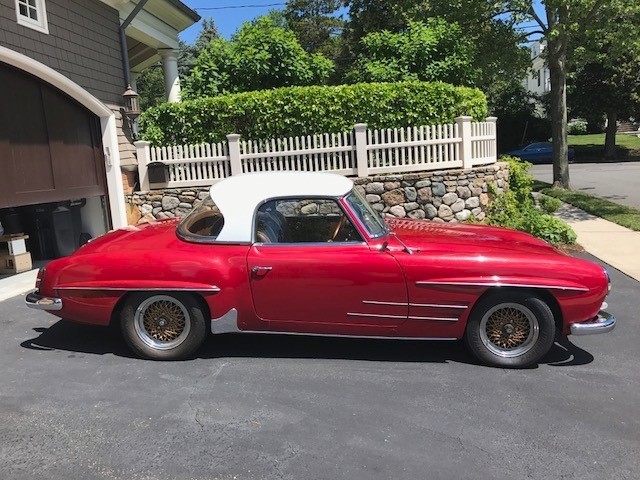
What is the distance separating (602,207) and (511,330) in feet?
34.5

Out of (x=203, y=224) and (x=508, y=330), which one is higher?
(x=203, y=224)

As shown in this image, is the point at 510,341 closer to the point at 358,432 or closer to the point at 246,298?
the point at 358,432

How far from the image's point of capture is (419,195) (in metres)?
9.55

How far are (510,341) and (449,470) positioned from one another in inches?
63.3

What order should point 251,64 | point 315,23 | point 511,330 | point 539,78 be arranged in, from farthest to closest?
point 539,78
point 315,23
point 251,64
point 511,330

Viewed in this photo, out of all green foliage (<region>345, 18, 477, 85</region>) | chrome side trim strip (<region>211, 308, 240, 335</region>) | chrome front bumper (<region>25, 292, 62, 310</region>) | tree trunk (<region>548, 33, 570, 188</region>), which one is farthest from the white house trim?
tree trunk (<region>548, 33, 570, 188</region>)

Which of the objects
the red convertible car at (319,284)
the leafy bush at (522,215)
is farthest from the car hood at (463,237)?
the leafy bush at (522,215)

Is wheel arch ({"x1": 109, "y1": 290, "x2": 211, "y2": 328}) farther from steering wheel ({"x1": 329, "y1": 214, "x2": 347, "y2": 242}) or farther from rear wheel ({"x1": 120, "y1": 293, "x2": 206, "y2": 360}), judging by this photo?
steering wheel ({"x1": 329, "y1": 214, "x2": 347, "y2": 242})

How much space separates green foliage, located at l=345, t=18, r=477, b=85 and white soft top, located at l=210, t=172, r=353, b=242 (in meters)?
7.13

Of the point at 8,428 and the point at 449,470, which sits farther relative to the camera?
the point at 8,428

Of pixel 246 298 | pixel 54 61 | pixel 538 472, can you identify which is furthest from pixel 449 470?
pixel 54 61

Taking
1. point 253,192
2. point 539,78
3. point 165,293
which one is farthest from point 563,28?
point 539,78

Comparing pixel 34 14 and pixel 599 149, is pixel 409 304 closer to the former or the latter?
pixel 34 14

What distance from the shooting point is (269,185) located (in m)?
4.43
